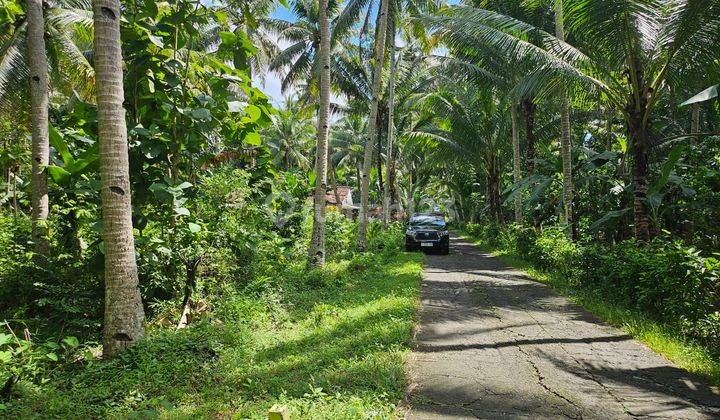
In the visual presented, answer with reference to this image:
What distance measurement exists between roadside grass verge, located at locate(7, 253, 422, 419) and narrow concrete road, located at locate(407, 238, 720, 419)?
353 mm

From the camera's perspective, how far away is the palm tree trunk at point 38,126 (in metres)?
5.34

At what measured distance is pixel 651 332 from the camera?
16.3 ft

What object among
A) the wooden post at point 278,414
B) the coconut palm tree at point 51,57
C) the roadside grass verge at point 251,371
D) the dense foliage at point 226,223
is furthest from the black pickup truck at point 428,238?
the wooden post at point 278,414

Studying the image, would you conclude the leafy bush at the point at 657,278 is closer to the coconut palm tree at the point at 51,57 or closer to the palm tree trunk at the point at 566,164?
the palm tree trunk at the point at 566,164

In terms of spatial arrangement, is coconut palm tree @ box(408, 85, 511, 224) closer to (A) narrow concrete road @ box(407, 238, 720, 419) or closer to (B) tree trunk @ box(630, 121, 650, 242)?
(B) tree trunk @ box(630, 121, 650, 242)

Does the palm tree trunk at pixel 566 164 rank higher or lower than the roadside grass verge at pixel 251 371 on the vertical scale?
higher

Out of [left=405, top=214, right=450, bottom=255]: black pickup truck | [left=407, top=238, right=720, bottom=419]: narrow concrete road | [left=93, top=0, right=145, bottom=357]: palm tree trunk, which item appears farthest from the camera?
[left=405, top=214, right=450, bottom=255]: black pickup truck

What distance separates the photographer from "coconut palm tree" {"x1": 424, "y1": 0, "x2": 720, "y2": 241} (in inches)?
260

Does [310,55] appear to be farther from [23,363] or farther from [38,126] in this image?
[23,363]

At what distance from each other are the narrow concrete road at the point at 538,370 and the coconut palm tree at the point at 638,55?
9.58 feet

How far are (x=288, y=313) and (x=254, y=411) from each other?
2.93m

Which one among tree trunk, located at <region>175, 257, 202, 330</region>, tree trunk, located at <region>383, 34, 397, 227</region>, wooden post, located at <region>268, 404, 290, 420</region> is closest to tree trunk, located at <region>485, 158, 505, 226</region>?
tree trunk, located at <region>383, 34, 397, 227</region>

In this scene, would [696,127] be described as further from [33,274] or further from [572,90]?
[33,274]

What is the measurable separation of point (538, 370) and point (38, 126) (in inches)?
274
